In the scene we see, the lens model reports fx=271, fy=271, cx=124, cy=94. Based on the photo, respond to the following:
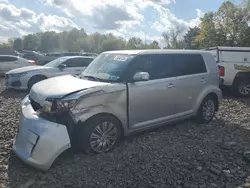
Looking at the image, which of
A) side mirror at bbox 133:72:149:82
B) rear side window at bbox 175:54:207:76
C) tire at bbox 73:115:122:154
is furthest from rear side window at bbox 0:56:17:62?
tire at bbox 73:115:122:154

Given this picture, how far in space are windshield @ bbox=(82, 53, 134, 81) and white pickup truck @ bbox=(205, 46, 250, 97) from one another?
541 centimetres

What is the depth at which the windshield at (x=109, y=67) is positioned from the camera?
188 inches

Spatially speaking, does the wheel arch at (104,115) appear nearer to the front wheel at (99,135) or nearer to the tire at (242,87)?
the front wheel at (99,135)

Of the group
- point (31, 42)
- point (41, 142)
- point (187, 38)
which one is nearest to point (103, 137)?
point (41, 142)

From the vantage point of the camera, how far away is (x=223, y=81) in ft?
31.0

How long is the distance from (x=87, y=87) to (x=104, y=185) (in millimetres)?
1507

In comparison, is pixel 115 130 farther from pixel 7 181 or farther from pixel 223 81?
pixel 223 81

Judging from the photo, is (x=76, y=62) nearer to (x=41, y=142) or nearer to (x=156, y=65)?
(x=156, y=65)

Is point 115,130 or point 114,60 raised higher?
point 114,60

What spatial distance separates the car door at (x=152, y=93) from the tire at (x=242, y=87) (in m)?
5.04

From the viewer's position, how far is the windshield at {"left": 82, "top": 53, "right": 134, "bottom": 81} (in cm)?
477

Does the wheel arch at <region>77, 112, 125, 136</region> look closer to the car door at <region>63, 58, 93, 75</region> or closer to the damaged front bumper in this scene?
the damaged front bumper

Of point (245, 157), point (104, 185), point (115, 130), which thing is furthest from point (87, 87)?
point (245, 157)

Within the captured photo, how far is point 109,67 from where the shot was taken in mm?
5031
